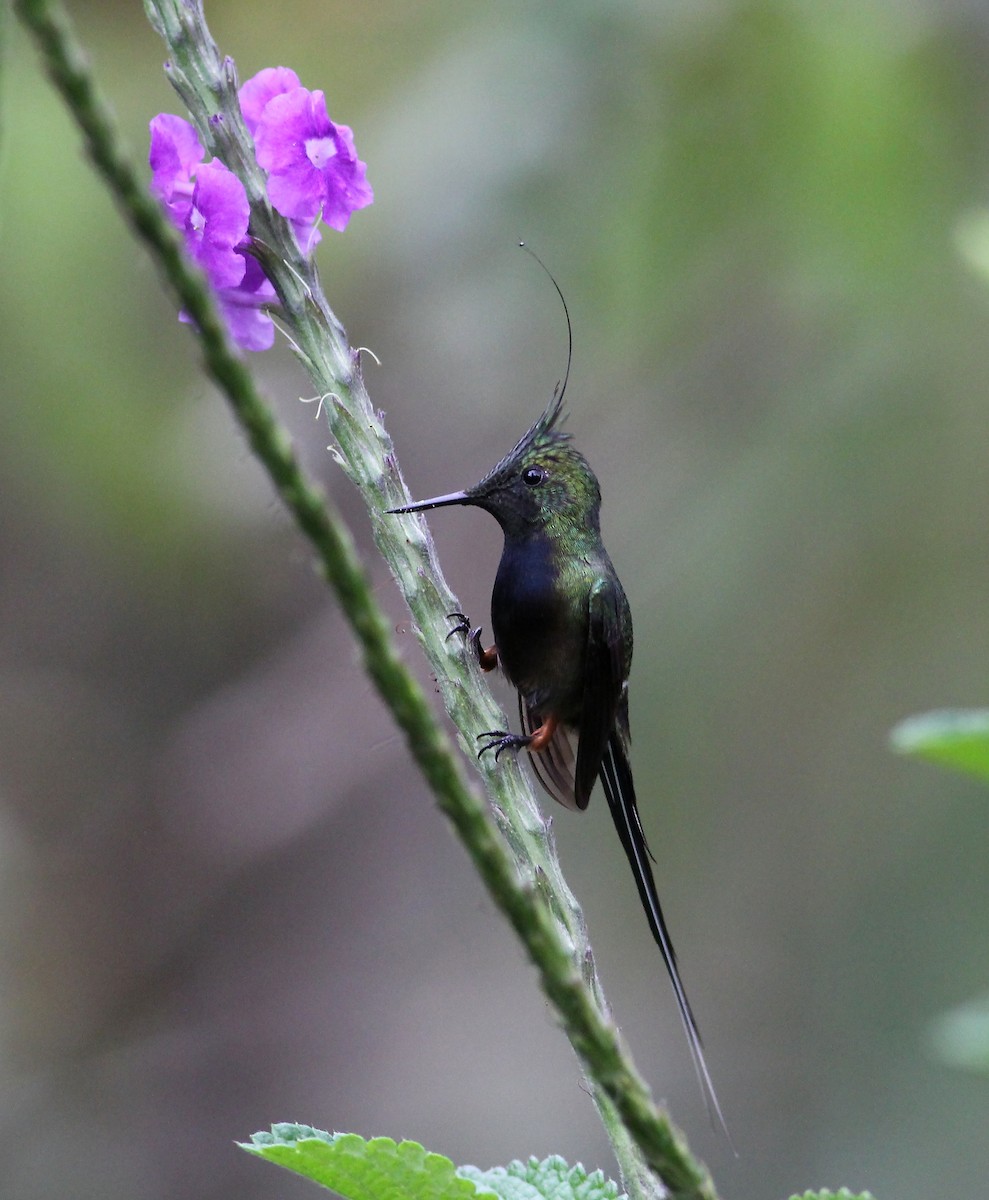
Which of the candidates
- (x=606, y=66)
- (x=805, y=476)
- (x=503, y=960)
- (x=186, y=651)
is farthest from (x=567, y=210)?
(x=503, y=960)

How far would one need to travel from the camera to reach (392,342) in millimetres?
5285

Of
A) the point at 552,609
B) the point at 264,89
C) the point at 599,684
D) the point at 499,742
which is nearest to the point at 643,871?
the point at 499,742

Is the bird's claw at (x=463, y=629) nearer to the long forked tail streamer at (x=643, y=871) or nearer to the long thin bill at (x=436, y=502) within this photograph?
the long thin bill at (x=436, y=502)

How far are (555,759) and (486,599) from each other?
293 centimetres

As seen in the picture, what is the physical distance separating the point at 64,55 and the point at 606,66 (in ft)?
13.3

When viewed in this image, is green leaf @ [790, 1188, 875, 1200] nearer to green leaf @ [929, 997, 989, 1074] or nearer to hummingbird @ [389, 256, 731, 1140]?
green leaf @ [929, 997, 989, 1074]

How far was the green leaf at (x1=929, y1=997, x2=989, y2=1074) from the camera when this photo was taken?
738mm

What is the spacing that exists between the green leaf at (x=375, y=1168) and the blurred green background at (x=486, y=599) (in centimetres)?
358

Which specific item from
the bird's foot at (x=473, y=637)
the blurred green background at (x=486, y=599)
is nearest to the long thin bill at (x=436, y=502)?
the bird's foot at (x=473, y=637)

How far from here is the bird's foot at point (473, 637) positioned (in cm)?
153

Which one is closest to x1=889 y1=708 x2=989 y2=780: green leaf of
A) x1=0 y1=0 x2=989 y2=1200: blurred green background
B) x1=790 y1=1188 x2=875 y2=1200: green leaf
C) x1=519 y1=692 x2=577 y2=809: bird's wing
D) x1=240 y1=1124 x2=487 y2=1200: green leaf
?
x1=790 y1=1188 x2=875 y2=1200: green leaf

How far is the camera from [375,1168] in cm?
88

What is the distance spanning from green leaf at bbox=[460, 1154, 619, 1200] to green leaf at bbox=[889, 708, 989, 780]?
57 cm

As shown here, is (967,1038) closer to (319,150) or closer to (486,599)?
(319,150)
